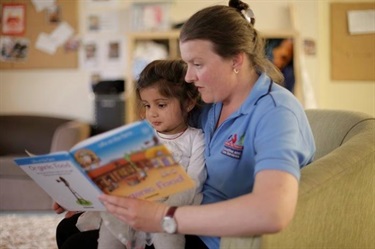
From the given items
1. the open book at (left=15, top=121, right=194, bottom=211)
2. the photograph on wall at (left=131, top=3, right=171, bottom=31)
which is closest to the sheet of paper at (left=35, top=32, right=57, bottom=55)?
the photograph on wall at (left=131, top=3, right=171, bottom=31)

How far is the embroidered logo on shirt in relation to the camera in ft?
4.38

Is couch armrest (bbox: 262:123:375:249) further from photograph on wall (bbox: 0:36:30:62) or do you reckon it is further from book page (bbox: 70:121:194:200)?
photograph on wall (bbox: 0:36:30:62)

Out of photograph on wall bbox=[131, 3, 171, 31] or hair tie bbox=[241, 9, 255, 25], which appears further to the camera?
photograph on wall bbox=[131, 3, 171, 31]

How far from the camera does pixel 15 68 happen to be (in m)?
5.12

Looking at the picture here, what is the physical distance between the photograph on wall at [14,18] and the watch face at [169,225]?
4.37 meters

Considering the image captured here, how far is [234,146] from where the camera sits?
1348mm

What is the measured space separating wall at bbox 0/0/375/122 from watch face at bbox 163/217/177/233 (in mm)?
3702

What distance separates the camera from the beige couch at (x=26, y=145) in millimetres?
3752

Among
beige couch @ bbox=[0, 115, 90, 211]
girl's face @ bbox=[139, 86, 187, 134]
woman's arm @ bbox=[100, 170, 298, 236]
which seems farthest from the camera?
beige couch @ bbox=[0, 115, 90, 211]

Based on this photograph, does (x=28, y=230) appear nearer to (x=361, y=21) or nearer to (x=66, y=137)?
(x=66, y=137)

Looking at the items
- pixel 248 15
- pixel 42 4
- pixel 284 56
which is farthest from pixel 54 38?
pixel 248 15

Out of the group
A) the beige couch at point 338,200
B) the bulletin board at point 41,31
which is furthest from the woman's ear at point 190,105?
the bulletin board at point 41,31

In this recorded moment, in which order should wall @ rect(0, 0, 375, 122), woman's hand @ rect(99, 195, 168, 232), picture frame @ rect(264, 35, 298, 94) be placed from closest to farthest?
woman's hand @ rect(99, 195, 168, 232)
picture frame @ rect(264, 35, 298, 94)
wall @ rect(0, 0, 375, 122)

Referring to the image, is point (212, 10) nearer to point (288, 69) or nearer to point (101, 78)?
point (288, 69)
